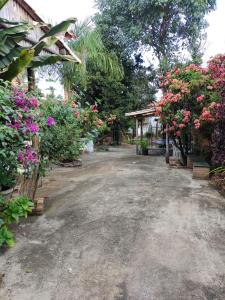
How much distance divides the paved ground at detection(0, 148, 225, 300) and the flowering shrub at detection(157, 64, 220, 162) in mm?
2949

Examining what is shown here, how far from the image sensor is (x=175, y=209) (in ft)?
15.0

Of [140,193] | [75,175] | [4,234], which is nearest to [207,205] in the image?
[140,193]

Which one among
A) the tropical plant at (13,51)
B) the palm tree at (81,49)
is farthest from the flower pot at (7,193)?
the palm tree at (81,49)

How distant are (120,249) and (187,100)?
620 centimetres

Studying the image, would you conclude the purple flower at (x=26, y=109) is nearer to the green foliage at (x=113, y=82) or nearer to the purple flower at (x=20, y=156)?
the purple flower at (x=20, y=156)

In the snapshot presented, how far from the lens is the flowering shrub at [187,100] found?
771 centimetres

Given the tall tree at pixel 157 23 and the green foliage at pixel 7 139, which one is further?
the tall tree at pixel 157 23

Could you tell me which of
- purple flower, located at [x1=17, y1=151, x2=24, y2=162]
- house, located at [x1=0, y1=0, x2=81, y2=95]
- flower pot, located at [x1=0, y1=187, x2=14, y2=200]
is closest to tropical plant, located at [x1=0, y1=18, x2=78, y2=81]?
house, located at [x1=0, y1=0, x2=81, y2=95]

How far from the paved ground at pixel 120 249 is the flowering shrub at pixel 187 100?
295 cm

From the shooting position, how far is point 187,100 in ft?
27.0

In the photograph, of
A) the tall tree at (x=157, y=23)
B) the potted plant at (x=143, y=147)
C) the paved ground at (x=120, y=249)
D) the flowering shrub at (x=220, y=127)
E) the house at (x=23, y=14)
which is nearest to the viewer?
the paved ground at (x=120, y=249)

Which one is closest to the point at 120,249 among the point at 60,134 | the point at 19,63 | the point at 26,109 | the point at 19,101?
the point at 26,109

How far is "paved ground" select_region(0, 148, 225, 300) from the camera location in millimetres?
2441

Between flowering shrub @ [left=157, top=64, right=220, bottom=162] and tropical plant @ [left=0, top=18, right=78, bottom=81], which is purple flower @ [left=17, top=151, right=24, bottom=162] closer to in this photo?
tropical plant @ [left=0, top=18, right=78, bottom=81]
